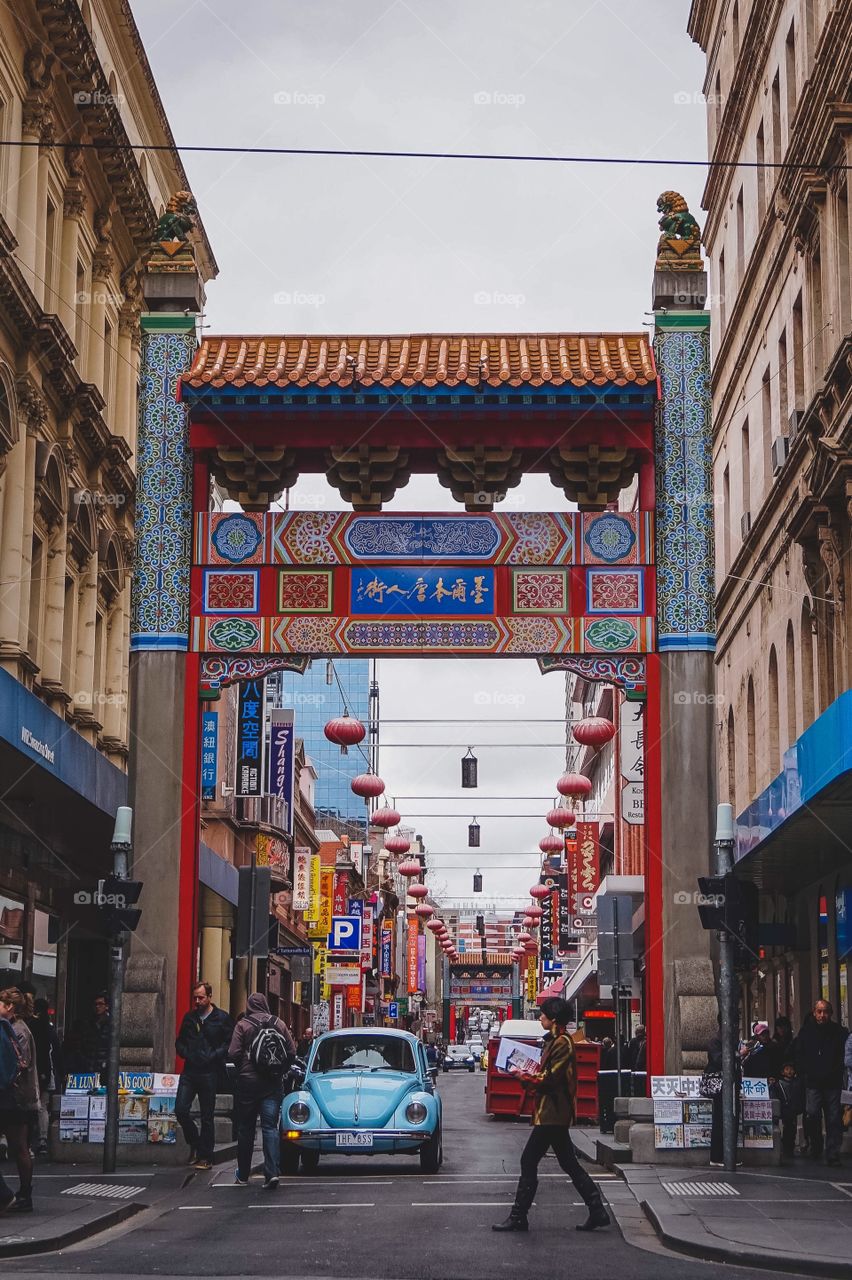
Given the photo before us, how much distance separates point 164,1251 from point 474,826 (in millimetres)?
53031

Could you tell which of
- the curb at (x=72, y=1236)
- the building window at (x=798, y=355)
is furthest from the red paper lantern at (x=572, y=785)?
the curb at (x=72, y=1236)

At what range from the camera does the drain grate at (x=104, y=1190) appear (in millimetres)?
17087

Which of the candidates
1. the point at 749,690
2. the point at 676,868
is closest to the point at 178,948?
the point at 676,868

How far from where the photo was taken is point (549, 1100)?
1534 centimetres

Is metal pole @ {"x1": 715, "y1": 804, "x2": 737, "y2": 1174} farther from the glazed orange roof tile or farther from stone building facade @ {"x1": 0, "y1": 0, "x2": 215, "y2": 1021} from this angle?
stone building facade @ {"x1": 0, "y1": 0, "x2": 215, "y2": 1021}

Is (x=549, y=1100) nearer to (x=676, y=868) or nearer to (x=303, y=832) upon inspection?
(x=676, y=868)

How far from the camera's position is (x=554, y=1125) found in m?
15.3

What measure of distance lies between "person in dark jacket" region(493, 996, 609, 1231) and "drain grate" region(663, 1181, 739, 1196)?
1.89 meters

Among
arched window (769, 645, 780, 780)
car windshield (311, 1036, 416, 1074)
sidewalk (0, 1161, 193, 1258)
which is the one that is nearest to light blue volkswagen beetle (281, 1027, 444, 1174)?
car windshield (311, 1036, 416, 1074)

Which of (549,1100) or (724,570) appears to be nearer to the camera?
(549,1100)

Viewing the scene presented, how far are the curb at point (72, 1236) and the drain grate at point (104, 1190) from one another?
660 millimetres

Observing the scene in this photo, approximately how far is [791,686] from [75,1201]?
2137cm

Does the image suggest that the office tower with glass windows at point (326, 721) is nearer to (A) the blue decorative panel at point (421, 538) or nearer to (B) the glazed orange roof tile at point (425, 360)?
(B) the glazed orange roof tile at point (425, 360)

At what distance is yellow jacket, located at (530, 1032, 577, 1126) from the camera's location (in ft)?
50.2
